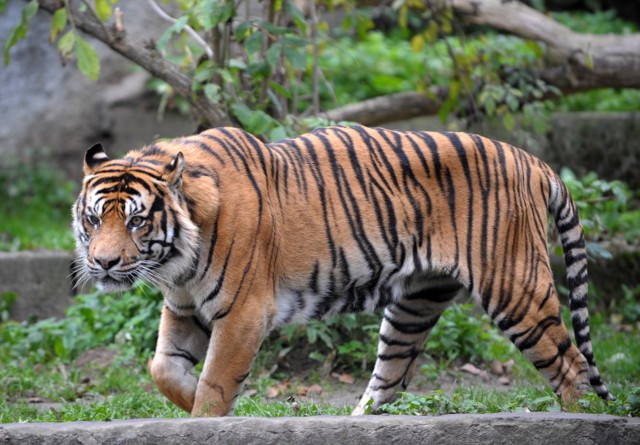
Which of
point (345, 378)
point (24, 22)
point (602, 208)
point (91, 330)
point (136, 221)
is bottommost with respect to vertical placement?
point (91, 330)

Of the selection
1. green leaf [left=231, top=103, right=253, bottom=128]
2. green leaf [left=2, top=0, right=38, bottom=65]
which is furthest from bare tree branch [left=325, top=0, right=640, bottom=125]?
green leaf [left=2, top=0, right=38, bottom=65]

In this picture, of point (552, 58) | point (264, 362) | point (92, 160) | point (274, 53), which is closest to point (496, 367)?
point (264, 362)

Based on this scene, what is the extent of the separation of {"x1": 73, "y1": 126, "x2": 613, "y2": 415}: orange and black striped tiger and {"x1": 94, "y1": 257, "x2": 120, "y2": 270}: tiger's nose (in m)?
0.13

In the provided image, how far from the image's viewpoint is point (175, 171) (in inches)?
162

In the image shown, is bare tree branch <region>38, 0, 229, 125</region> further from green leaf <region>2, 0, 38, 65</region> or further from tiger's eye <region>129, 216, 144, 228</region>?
tiger's eye <region>129, 216, 144, 228</region>

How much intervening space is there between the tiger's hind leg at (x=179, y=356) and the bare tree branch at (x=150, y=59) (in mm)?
1841

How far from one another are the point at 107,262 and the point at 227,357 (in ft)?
2.27

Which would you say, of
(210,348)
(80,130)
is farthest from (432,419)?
(80,130)

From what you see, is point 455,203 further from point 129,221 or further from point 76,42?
point 76,42

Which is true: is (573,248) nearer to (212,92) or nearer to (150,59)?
(212,92)

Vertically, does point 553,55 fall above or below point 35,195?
above

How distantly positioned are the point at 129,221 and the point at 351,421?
138cm

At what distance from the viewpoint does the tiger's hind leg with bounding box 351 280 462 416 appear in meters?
5.05

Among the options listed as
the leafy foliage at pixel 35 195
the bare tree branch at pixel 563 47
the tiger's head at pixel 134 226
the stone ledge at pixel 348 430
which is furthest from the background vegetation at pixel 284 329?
the leafy foliage at pixel 35 195
